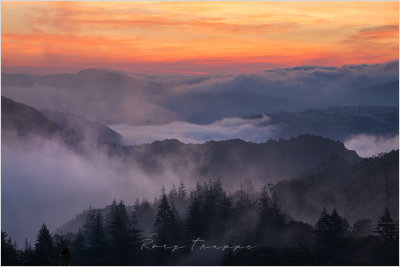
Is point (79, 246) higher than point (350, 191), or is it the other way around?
point (350, 191)

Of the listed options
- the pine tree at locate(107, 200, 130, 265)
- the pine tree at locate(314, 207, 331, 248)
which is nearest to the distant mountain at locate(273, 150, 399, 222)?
the pine tree at locate(314, 207, 331, 248)

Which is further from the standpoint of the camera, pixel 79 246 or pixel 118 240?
pixel 79 246

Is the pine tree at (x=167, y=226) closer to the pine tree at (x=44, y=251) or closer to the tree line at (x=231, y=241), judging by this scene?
the tree line at (x=231, y=241)

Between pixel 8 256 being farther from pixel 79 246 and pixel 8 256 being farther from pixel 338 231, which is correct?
pixel 338 231

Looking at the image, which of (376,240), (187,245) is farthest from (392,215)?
(187,245)

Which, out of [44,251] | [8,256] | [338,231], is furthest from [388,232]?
[8,256]

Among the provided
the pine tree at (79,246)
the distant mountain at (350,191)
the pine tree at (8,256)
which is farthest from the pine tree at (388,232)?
the pine tree at (8,256)

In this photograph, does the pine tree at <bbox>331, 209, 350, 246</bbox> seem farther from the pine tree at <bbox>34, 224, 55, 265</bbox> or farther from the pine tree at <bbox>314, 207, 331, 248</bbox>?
the pine tree at <bbox>34, 224, 55, 265</bbox>
